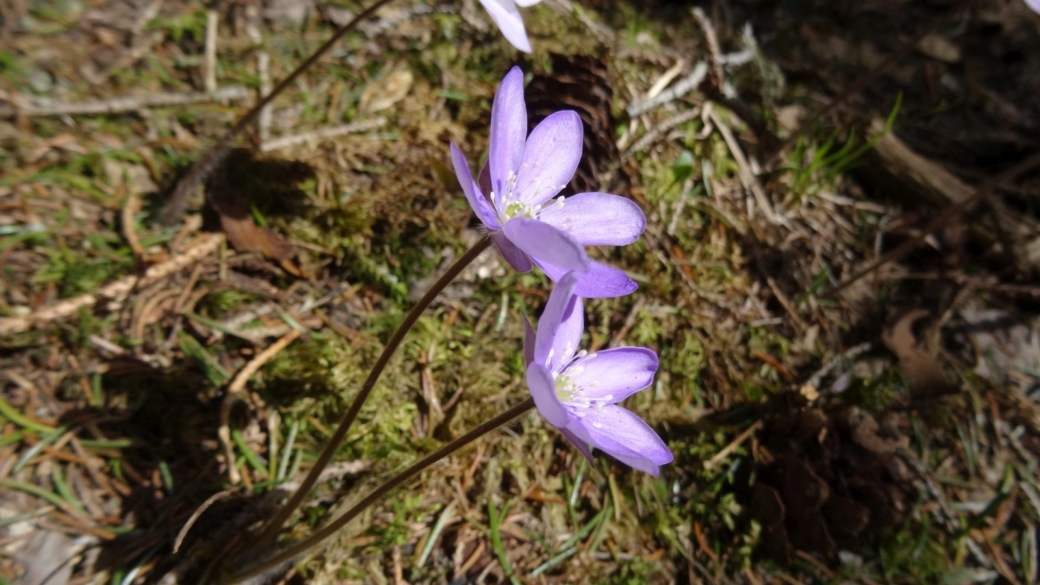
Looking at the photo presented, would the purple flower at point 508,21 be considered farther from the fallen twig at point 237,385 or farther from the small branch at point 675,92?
the small branch at point 675,92

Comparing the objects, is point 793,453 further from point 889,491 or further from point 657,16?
point 657,16

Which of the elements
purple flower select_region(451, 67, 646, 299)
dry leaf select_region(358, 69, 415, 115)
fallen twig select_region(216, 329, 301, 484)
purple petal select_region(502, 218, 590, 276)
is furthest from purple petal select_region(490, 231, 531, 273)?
dry leaf select_region(358, 69, 415, 115)

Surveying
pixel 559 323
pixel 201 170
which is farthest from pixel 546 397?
pixel 201 170

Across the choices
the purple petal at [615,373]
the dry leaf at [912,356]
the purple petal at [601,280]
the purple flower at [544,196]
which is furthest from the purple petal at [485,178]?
the dry leaf at [912,356]

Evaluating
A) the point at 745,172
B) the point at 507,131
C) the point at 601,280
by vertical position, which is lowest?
the point at 745,172

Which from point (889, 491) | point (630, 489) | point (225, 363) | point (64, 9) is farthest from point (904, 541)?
point (64, 9)

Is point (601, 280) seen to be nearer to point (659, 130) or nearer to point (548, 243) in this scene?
point (548, 243)

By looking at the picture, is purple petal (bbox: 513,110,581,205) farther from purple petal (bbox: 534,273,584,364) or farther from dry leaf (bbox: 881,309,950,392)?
dry leaf (bbox: 881,309,950,392)
